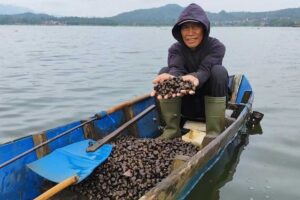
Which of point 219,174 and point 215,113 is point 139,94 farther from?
point 215,113

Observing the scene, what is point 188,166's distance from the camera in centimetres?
419

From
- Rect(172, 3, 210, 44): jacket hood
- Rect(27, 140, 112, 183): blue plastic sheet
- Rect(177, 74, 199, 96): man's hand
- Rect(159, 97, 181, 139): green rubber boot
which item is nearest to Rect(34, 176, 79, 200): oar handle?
Rect(27, 140, 112, 183): blue plastic sheet

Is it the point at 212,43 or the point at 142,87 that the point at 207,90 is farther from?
the point at 142,87

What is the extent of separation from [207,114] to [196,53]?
2.69 ft

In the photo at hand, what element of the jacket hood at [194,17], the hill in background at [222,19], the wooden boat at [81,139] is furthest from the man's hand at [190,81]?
the hill in background at [222,19]

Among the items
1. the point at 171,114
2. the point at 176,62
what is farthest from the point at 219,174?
the point at 176,62

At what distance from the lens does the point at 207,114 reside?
5574 millimetres

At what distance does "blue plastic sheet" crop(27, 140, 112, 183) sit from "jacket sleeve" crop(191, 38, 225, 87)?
4.83ft

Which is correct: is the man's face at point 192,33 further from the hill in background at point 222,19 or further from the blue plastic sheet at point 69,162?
the hill in background at point 222,19

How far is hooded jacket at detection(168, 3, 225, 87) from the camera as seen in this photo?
212 inches

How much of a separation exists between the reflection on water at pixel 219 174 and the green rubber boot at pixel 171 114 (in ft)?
2.34

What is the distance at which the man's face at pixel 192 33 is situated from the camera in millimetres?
5480

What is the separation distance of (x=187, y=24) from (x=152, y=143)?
5.10ft

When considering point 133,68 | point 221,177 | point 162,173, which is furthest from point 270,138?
point 133,68
